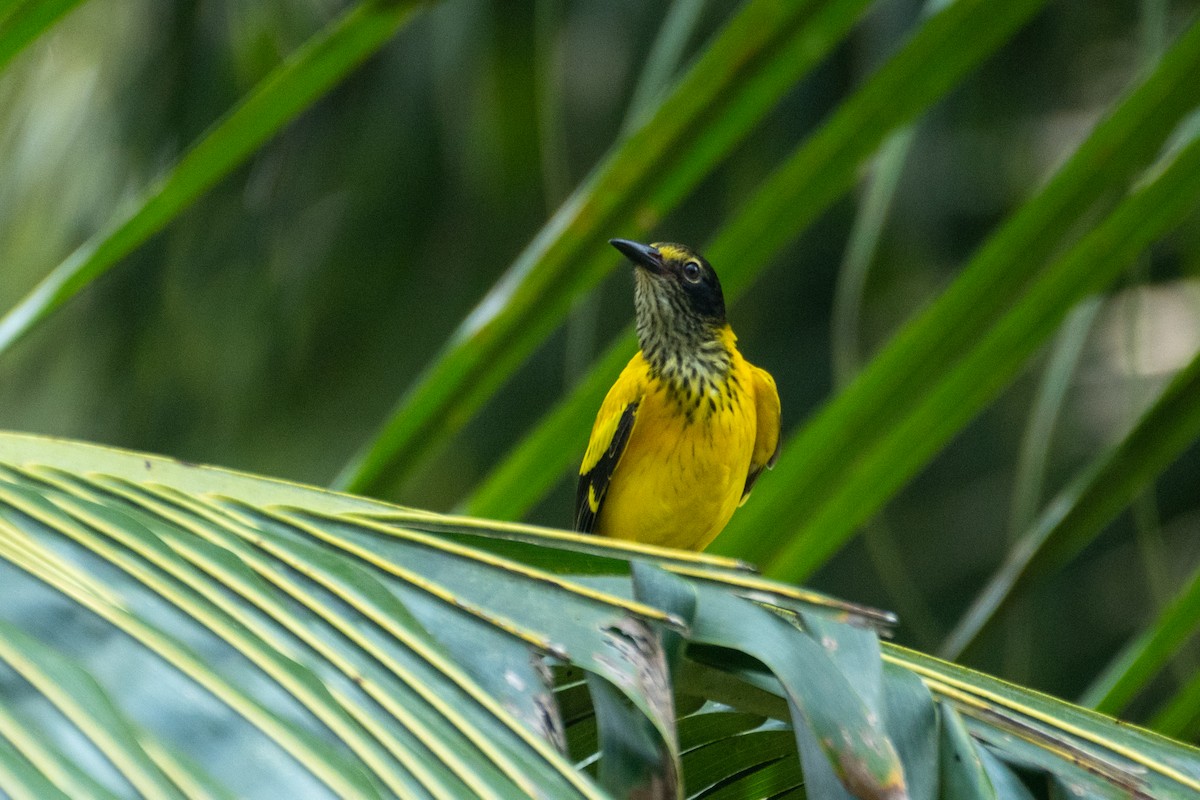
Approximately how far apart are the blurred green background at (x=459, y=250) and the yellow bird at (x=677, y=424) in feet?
→ 11.9

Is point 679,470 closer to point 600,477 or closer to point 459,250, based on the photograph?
point 600,477

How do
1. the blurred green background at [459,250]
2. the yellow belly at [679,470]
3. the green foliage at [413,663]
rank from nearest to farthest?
1. the green foliage at [413,663]
2. the yellow belly at [679,470]
3. the blurred green background at [459,250]

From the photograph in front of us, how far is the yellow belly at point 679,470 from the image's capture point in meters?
2.48

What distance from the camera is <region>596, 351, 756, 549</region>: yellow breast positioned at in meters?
2.48

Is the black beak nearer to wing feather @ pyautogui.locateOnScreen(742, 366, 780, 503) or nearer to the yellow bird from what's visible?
the yellow bird

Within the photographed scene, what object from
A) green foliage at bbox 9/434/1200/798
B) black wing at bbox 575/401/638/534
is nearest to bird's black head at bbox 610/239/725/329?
black wing at bbox 575/401/638/534

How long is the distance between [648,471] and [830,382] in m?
6.13

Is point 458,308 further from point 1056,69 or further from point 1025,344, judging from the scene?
point 1025,344

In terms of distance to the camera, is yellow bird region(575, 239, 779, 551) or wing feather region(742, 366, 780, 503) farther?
wing feather region(742, 366, 780, 503)

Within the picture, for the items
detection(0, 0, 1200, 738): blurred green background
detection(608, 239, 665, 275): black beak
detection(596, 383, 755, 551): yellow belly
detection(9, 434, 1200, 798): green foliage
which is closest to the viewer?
detection(9, 434, 1200, 798): green foliage

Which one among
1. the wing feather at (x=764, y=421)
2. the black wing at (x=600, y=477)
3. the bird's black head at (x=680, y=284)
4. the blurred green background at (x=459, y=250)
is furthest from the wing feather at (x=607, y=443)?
the blurred green background at (x=459, y=250)

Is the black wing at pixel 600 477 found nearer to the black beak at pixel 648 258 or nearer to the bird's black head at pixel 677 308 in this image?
the bird's black head at pixel 677 308

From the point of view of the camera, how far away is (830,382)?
8469 millimetres

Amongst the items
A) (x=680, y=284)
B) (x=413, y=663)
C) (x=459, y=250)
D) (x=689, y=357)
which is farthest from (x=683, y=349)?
(x=459, y=250)
